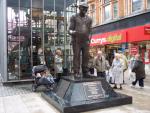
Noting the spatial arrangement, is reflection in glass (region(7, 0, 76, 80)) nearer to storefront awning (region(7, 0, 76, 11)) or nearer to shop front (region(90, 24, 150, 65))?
storefront awning (region(7, 0, 76, 11))

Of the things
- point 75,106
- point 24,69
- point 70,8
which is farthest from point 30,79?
point 75,106

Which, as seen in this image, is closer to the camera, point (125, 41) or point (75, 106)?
point (75, 106)

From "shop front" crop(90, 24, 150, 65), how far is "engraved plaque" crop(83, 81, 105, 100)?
9.99 m

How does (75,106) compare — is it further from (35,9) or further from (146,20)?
(146,20)

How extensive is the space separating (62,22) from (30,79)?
11.8 ft

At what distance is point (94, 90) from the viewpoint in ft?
25.9

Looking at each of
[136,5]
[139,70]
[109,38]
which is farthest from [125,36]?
[139,70]

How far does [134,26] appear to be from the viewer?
1938cm

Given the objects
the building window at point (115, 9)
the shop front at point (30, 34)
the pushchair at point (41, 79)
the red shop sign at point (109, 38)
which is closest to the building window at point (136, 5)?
the red shop sign at point (109, 38)

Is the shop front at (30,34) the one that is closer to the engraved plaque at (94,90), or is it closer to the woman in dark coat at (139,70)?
the woman in dark coat at (139,70)

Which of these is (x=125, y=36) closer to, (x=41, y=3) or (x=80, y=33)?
(x=41, y=3)

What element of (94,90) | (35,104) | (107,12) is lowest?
(35,104)

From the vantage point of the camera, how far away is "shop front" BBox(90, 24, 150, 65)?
1783cm

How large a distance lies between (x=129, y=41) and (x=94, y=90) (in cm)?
1232
